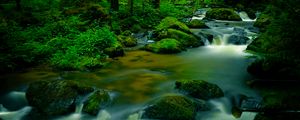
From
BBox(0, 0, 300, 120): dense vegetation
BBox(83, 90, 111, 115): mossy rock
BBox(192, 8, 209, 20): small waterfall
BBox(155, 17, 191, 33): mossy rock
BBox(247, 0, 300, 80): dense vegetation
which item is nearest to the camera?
BBox(247, 0, 300, 80): dense vegetation

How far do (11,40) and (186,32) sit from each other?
805cm

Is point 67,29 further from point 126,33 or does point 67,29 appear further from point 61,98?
point 61,98

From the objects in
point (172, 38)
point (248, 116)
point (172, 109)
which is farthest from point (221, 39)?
point (172, 109)

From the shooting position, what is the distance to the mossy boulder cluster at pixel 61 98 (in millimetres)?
9680

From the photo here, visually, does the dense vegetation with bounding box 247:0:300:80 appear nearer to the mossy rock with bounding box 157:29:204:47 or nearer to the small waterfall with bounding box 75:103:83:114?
the small waterfall with bounding box 75:103:83:114

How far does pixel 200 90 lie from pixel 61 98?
12.2 feet

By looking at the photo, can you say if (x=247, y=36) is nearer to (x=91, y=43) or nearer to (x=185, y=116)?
(x=91, y=43)

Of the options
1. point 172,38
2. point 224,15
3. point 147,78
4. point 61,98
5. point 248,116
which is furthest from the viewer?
point 224,15

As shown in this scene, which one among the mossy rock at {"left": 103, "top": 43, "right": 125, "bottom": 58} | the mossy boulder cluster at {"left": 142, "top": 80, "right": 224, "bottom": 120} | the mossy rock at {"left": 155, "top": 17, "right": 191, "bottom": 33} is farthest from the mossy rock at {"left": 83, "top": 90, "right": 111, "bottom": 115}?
the mossy rock at {"left": 155, "top": 17, "right": 191, "bottom": 33}

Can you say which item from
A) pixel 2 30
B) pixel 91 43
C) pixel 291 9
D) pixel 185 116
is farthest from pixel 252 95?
pixel 2 30

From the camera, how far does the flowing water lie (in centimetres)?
978

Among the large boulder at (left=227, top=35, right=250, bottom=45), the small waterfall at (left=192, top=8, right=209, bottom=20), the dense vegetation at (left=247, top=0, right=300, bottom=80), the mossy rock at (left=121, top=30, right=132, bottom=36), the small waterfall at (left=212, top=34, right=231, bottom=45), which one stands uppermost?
the dense vegetation at (left=247, top=0, right=300, bottom=80)

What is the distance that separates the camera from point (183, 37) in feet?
56.1

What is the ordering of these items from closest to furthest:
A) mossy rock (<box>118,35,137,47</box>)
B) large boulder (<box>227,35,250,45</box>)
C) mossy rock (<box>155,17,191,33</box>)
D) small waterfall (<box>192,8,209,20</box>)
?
mossy rock (<box>118,35,137,47</box>)
large boulder (<box>227,35,250,45</box>)
mossy rock (<box>155,17,191,33</box>)
small waterfall (<box>192,8,209,20</box>)
